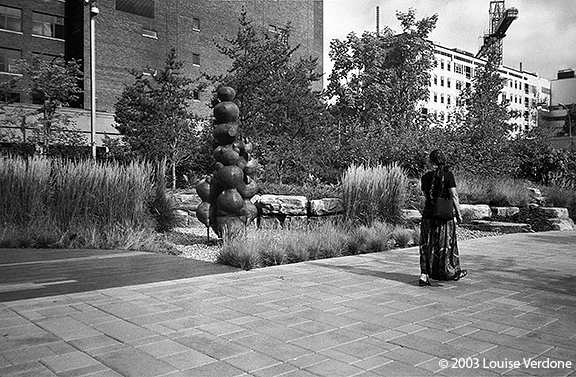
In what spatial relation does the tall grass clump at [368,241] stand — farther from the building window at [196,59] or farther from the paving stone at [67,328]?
the building window at [196,59]

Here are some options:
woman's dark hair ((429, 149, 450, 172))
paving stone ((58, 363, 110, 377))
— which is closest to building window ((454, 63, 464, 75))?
woman's dark hair ((429, 149, 450, 172))

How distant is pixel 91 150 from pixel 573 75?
112 metres

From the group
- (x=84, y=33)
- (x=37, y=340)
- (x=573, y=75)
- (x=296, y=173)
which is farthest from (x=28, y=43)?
(x=573, y=75)

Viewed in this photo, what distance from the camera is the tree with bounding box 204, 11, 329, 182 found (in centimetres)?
1630

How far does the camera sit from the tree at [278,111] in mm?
16298

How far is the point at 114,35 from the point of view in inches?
1609

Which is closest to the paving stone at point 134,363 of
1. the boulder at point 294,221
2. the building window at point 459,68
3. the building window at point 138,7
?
the boulder at point 294,221

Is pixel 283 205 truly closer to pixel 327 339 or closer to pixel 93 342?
pixel 327 339

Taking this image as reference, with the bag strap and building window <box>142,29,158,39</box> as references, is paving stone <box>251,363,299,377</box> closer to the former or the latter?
the bag strap

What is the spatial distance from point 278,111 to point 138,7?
101 ft

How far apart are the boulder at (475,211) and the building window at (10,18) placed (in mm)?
36362

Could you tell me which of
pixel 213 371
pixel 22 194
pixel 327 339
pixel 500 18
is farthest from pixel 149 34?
pixel 500 18

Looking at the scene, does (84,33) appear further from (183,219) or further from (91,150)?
(183,219)

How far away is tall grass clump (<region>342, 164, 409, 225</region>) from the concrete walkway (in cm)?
442
